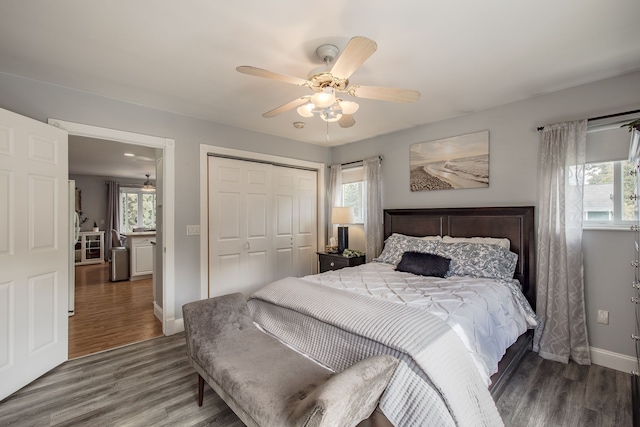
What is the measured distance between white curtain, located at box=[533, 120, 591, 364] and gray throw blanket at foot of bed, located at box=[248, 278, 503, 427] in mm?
1647

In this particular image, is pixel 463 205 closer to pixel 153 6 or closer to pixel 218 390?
pixel 218 390

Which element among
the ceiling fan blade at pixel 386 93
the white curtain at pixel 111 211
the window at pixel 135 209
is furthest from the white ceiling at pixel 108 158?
the ceiling fan blade at pixel 386 93

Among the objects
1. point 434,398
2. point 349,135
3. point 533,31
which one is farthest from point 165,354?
point 533,31

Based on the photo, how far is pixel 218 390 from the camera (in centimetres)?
169

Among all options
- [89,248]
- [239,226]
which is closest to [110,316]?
[239,226]

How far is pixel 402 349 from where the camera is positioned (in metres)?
1.43

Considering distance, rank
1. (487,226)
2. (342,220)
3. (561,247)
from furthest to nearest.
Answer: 1. (342,220)
2. (487,226)
3. (561,247)

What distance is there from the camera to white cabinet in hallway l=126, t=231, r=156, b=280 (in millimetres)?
5777

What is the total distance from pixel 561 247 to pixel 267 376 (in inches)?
107

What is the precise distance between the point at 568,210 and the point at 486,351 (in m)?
1.68

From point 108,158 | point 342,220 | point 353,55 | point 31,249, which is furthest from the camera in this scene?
point 108,158

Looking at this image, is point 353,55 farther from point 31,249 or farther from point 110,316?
point 110,316

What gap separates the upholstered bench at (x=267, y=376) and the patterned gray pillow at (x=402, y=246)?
→ 1.83m

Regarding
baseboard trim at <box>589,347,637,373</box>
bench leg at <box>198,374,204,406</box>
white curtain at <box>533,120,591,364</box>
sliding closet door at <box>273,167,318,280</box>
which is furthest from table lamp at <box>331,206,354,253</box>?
baseboard trim at <box>589,347,637,373</box>
